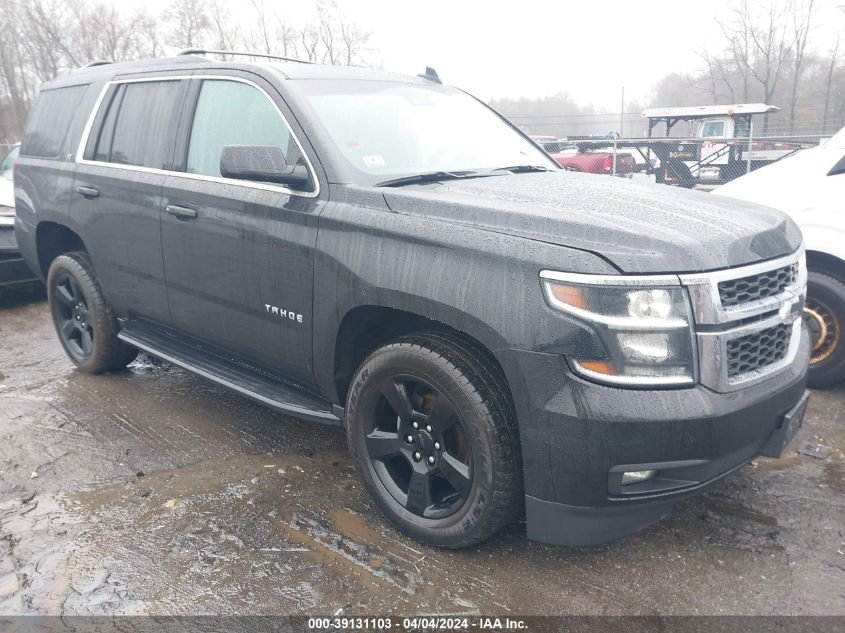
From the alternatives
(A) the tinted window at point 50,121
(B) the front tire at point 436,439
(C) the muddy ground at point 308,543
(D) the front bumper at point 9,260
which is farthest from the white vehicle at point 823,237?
(D) the front bumper at point 9,260

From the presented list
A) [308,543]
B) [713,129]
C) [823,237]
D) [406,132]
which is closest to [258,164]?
[406,132]

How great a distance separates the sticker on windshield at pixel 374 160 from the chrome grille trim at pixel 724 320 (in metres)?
1.50

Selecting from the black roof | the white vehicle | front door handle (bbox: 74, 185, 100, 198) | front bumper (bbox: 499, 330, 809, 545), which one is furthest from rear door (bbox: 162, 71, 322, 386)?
the white vehicle

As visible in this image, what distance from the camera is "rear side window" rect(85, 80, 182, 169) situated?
3.81 m

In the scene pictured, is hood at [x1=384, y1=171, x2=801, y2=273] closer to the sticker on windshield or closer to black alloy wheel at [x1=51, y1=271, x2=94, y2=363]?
the sticker on windshield

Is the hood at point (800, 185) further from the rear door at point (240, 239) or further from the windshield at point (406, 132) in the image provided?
the rear door at point (240, 239)

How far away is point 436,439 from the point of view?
2672mm

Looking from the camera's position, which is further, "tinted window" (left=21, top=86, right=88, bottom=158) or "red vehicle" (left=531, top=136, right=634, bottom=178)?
"red vehicle" (left=531, top=136, right=634, bottom=178)

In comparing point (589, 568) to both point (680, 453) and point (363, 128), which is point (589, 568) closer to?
point (680, 453)

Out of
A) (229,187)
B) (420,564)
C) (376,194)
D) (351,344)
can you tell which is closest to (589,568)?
(420,564)

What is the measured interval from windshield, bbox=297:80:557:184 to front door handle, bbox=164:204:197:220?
884 millimetres

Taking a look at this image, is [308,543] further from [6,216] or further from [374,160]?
[6,216]

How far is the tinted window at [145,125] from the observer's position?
381cm

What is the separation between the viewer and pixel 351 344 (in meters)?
2.99
